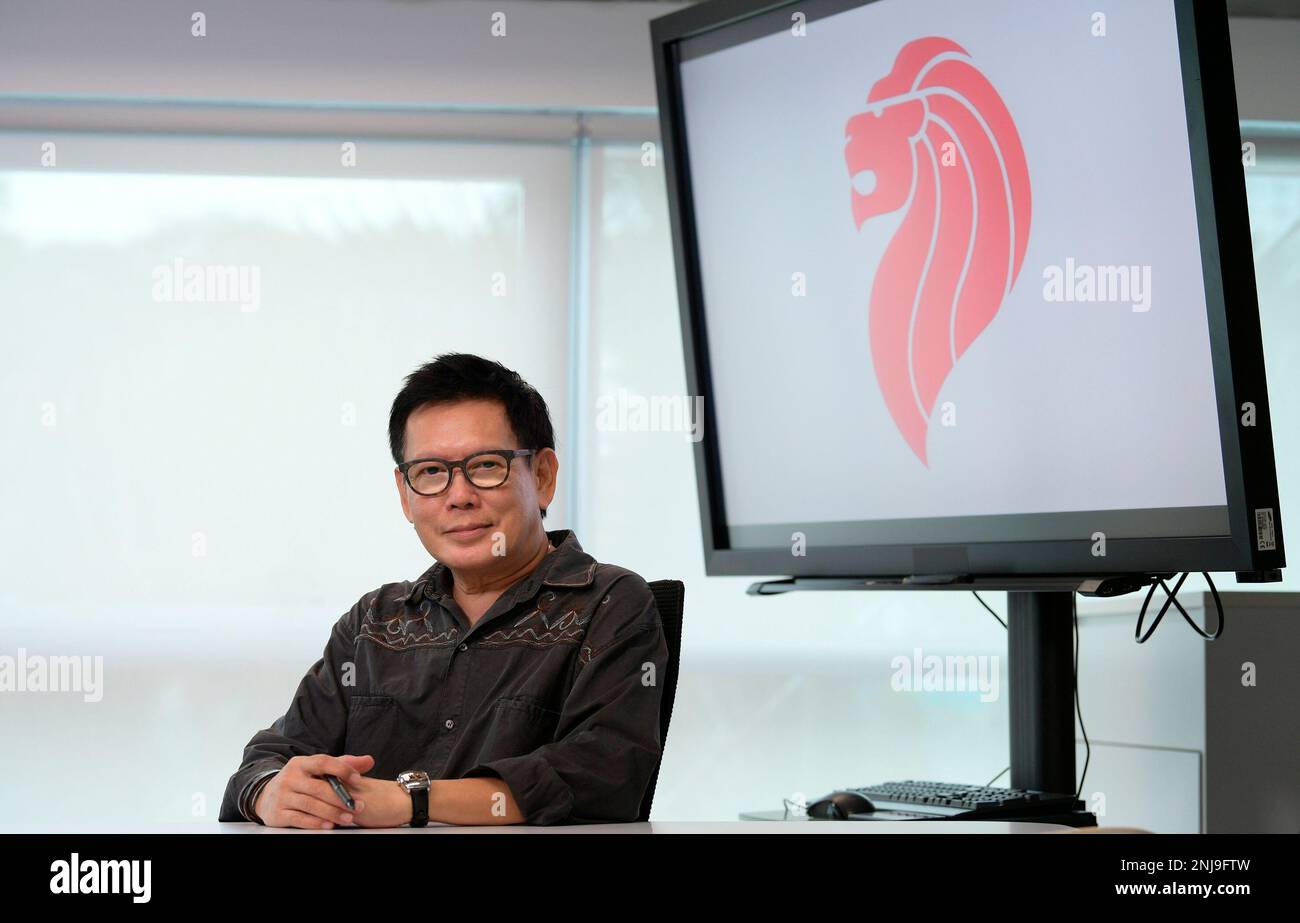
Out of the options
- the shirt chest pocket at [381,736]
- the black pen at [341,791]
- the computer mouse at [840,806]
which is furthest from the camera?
the computer mouse at [840,806]

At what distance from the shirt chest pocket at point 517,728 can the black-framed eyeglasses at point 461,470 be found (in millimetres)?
297

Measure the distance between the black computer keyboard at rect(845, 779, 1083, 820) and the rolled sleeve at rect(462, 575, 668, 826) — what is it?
71 cm

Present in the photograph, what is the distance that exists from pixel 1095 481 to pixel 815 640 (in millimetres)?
1794

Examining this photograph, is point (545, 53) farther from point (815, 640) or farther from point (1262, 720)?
point (1262, 720)

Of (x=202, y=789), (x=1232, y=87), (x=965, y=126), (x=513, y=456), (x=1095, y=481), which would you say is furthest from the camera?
(x=202, y=789)

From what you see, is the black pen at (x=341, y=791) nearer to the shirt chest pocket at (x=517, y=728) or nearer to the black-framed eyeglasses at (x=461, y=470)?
the shirt chest pocket at (x=517, y=728)

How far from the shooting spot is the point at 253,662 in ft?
12.1

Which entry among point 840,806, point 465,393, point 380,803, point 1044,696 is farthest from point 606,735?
point 1044,696

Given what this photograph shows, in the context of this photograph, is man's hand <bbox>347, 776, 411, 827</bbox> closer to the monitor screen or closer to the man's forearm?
the man's forearm

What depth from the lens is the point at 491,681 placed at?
165cm

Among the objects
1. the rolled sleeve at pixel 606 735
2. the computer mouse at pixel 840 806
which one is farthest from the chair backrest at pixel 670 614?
the computer mouse at pixel 840 806

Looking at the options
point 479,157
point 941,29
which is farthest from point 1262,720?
point 479,157

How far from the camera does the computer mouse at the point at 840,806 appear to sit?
86.5 inches

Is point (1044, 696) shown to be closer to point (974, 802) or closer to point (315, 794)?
point (974, 802)
